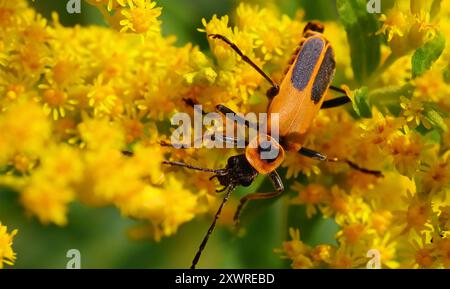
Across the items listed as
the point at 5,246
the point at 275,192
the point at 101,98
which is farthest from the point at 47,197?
the point at 275,192

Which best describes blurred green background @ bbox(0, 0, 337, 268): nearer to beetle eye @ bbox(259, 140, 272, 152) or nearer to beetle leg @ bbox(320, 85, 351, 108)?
beetle eye @ bbox(259, 140, 272, 152)

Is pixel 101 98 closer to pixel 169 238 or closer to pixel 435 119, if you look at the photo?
pixel 169 238

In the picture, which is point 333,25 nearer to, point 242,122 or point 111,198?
point 242,122

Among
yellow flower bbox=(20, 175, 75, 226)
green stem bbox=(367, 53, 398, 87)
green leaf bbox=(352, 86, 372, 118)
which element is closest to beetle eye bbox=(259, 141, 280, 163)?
green leaf bbox=(352, 86, 372, 118)

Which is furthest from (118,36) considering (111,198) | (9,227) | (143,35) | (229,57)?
(111,198)

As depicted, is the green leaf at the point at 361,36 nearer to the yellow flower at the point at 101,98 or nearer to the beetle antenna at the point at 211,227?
the beetle antenna at the point at 211,227

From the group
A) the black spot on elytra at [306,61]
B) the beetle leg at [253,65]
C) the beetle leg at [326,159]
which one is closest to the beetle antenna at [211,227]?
the beetle leg at [326,159]
